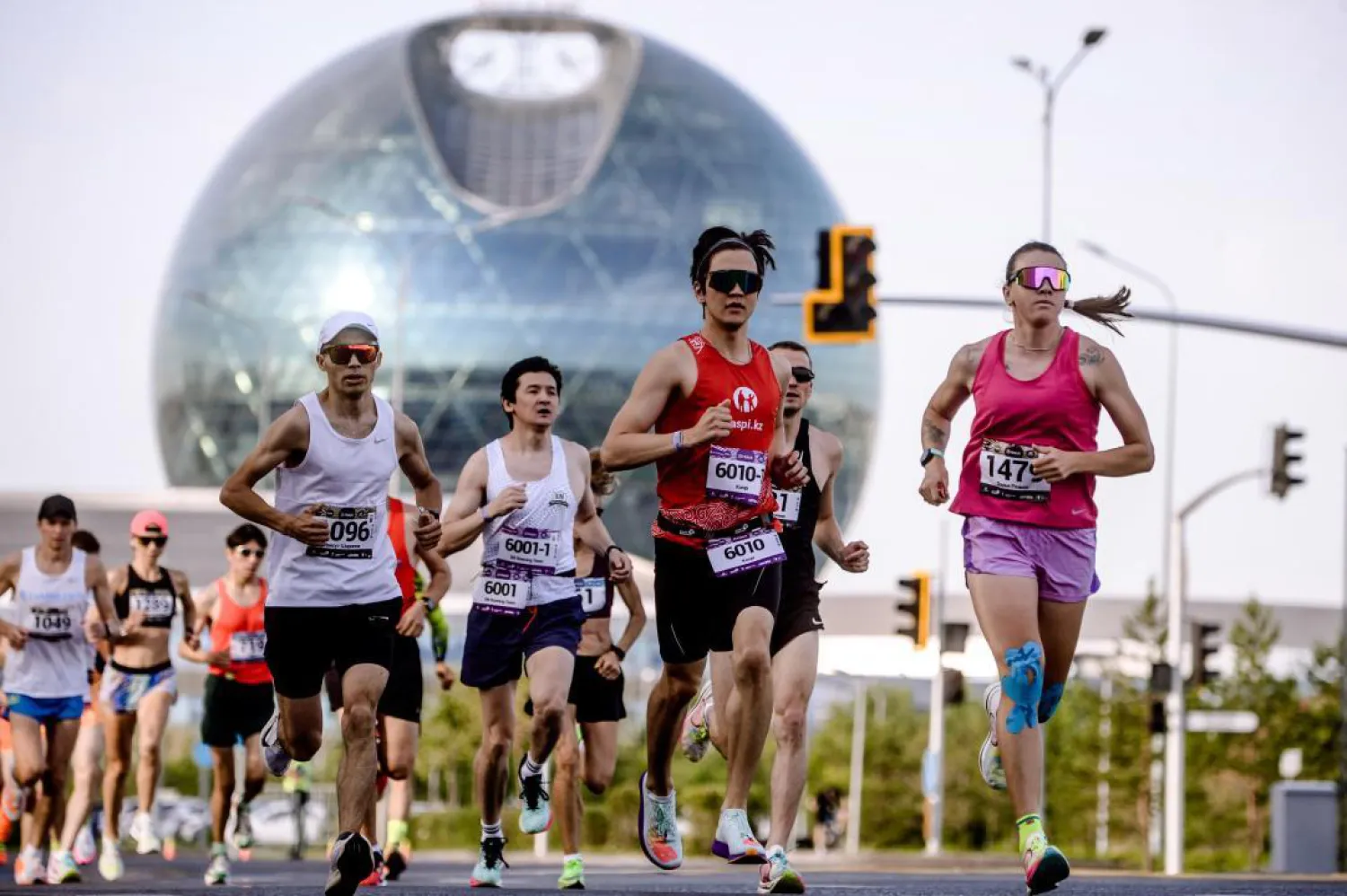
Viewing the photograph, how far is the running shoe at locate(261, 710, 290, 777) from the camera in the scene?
9.56 metres

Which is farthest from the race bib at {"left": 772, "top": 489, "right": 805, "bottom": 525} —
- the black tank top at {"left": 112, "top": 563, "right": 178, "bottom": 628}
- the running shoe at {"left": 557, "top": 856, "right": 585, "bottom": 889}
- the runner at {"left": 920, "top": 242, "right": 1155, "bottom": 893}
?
the black tank top at {"left": 112, "top": 563, "right": 178, "bottom": 628}

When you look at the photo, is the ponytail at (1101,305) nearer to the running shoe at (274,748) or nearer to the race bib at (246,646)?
the running shoe at (274,748)

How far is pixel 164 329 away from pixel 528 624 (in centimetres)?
6577

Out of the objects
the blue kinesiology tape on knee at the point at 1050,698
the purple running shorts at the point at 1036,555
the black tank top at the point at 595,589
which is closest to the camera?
the purple running shorts at the point at 1036,555

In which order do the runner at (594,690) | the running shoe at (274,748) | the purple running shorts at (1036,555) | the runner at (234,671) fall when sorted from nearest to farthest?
the purple running shorts at (1036,555) → the running shoe at (274,748) → the runner at (594,690) → the runner at (234,671)

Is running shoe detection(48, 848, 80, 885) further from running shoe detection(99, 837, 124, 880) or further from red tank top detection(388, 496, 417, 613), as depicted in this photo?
red tank top detection(388, 496, 417, 613)

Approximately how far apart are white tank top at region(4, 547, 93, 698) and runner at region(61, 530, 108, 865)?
0.54ft

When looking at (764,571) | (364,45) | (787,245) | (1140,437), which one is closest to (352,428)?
(764,571)

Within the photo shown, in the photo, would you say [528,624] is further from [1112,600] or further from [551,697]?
[1112,600]

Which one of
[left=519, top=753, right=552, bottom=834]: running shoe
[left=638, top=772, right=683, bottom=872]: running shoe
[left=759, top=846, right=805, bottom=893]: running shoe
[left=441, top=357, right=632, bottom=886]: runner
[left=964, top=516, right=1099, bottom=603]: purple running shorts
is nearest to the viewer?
[left=964, top=516, right=1099, bottom=603]: purple running shorts

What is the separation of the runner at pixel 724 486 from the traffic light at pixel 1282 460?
18.3 meters

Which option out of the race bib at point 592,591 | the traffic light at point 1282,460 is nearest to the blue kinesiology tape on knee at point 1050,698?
the race bib at point 592,591

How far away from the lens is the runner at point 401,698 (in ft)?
39.1

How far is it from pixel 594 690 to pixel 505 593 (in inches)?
89.0
